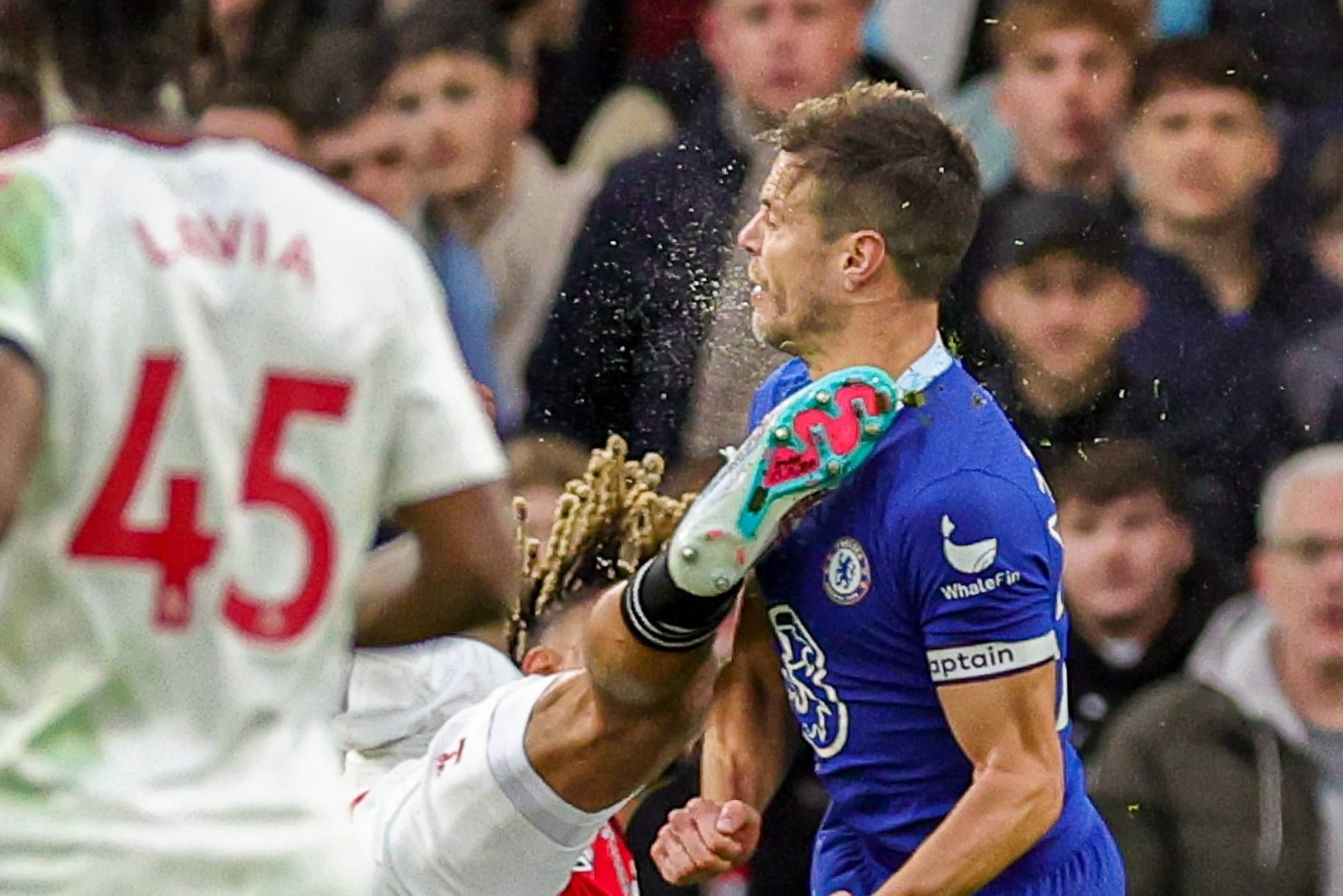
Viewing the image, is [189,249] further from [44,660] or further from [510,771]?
[510,771]

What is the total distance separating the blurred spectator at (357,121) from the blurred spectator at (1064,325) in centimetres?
138

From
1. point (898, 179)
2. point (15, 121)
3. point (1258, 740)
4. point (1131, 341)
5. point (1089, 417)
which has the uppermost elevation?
point (898, 179)

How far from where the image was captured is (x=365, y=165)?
5.55 meters

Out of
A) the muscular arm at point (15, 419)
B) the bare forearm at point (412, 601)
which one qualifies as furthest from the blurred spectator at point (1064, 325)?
the muscular arm at point (15, 419)

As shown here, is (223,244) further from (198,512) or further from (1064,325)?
(1064,325)

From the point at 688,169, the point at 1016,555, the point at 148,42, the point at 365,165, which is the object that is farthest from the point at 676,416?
the point at 148,42

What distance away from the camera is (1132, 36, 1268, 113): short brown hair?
465 cm

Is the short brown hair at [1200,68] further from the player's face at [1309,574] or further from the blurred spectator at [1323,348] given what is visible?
the player's face at [1309,574]

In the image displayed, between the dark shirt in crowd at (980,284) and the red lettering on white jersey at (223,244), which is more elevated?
the red lettering on white jersey at (223,244)

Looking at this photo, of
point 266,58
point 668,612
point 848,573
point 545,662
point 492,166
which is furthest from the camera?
point 266,58

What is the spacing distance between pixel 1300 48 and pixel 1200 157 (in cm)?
27

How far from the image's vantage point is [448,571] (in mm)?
2041

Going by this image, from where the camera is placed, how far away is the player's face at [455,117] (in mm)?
5402

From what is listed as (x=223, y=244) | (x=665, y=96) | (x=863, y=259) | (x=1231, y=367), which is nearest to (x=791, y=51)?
(x=665, y=96)
